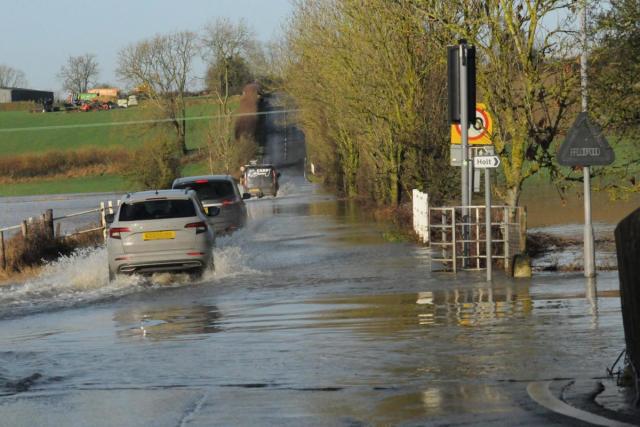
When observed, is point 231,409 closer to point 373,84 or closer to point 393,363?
point 393,363

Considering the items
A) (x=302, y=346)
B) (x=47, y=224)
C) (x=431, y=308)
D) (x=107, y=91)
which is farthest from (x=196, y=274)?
(x=107, y=91)

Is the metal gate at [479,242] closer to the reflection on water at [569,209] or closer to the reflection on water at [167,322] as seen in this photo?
the reflection on water at [167,322]

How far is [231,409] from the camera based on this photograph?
8.89m

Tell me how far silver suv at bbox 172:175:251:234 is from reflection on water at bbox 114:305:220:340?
46.4 ft

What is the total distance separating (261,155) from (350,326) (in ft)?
331

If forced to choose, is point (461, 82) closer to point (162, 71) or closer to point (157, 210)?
point (157, 210)

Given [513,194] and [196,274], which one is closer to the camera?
[196,274]

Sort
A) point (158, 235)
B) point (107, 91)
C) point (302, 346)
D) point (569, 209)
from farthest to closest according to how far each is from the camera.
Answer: point (107, 91)
point (569, 209)
point (158, 235)
point (302, 346)

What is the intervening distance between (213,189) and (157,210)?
10.3 metres

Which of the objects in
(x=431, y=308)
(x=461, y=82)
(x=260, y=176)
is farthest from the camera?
(x=260, y=176)

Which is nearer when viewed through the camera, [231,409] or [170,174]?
[231,409]

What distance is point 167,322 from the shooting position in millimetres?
15375

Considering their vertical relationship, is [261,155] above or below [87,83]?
below

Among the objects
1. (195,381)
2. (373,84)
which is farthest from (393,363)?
(373,84)
